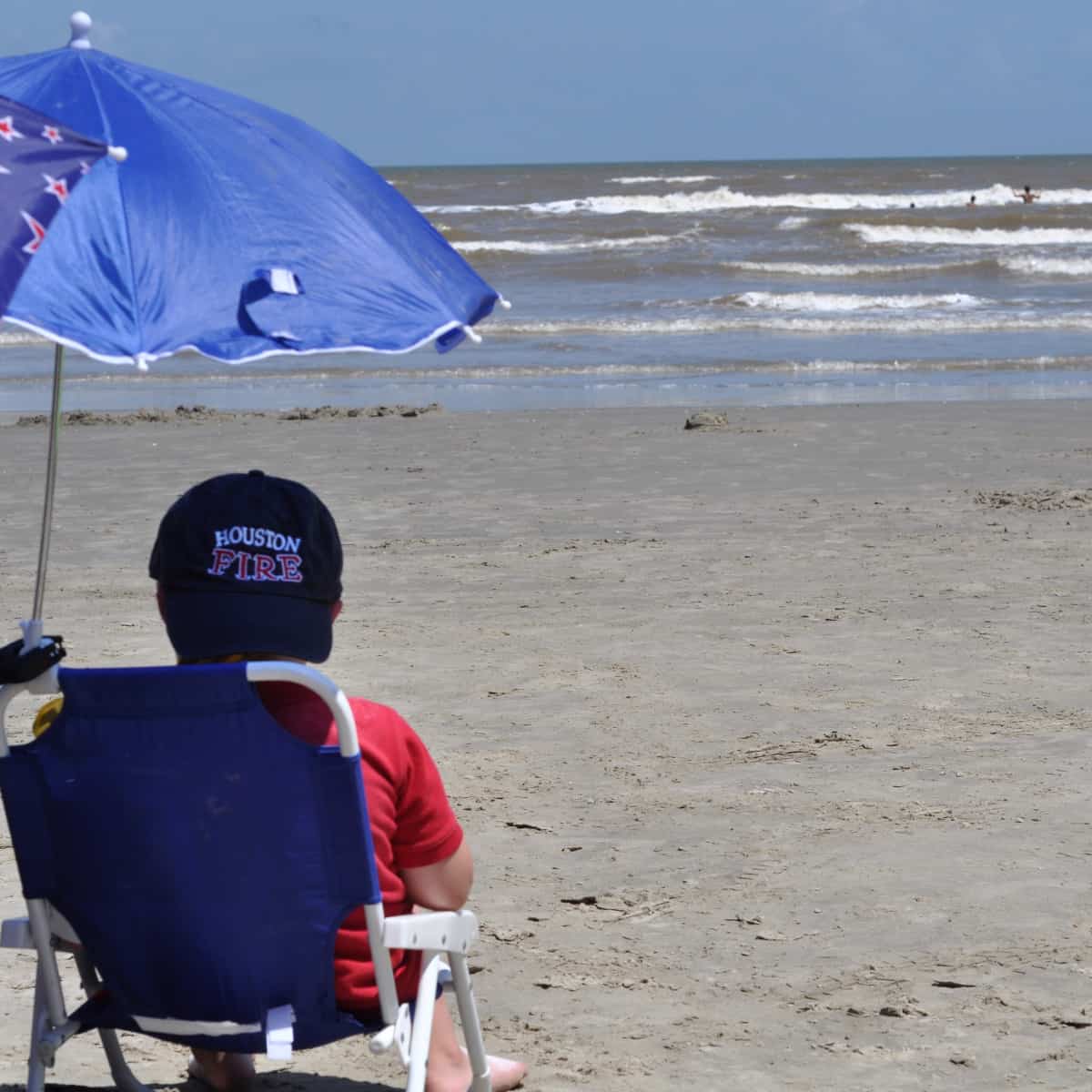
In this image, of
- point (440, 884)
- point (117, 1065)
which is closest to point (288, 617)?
point (440, 884)

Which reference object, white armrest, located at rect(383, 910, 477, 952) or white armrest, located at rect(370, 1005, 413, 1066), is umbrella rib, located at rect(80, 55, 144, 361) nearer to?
white armrest, located at rect(383, 910, 477, 952)

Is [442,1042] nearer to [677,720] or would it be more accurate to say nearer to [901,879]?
[901,879]

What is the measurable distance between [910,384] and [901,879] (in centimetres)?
1208

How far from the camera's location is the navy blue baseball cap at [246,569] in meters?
2.50

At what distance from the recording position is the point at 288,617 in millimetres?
2531

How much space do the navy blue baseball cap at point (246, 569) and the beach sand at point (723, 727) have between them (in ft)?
3.34

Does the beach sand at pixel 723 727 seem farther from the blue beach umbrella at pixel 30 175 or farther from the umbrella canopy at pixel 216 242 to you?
the blue beach umbrella at pixel 30 175

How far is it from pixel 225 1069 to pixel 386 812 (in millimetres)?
711

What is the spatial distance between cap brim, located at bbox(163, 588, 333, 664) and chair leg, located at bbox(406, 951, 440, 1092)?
498 mm

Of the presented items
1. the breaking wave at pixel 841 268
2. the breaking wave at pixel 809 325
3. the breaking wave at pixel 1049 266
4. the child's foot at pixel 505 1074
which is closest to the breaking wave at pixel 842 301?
the breaking wave at pixel 809 325

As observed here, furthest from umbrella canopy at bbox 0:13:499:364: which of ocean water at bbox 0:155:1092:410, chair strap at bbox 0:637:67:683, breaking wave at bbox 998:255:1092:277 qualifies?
breaking wave at bbox 998:255:1092:277

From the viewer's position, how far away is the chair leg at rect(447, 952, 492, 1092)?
8.79 feet

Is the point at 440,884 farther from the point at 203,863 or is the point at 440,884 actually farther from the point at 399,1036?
the point at 203,863

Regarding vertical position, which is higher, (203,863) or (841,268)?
(841,268)
